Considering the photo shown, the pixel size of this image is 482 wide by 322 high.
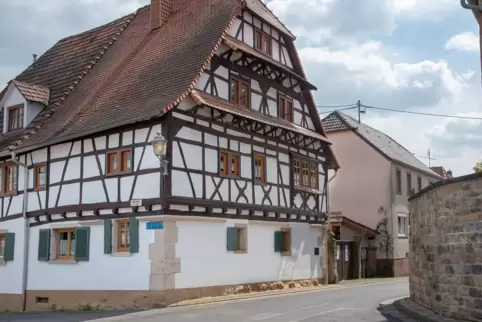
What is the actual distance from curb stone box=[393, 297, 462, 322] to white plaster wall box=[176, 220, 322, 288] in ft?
20.3

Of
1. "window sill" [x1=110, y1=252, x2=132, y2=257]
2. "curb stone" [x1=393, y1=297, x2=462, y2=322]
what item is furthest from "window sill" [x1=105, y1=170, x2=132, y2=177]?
"curb stone" [x1=393, y1=297, x2=462, y2=322]

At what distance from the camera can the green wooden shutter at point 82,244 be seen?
20078 mm

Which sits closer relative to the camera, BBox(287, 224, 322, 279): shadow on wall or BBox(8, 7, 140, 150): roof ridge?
BBox(8, 7, 140, 150): roof ridge

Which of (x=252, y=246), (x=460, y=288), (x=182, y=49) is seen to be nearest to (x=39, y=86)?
(x=182, y=49)

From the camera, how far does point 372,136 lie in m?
40.3

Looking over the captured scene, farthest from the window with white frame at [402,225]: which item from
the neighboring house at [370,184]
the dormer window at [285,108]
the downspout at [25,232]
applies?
the downspout at [25,232]

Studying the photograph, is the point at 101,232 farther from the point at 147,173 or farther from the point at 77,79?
the point at 77,79

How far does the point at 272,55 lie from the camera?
25.0 m

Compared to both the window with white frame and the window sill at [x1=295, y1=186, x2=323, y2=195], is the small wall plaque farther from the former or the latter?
the window with white frame

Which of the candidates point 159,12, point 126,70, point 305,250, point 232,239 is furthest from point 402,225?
point 126,70

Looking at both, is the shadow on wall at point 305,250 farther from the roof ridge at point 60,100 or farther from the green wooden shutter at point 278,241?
the roof ridge at point 60,100

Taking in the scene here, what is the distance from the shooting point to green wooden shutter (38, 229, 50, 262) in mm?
21391

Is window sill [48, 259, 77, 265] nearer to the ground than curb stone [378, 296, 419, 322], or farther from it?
farther from it

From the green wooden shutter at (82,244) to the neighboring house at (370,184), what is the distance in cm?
1888
